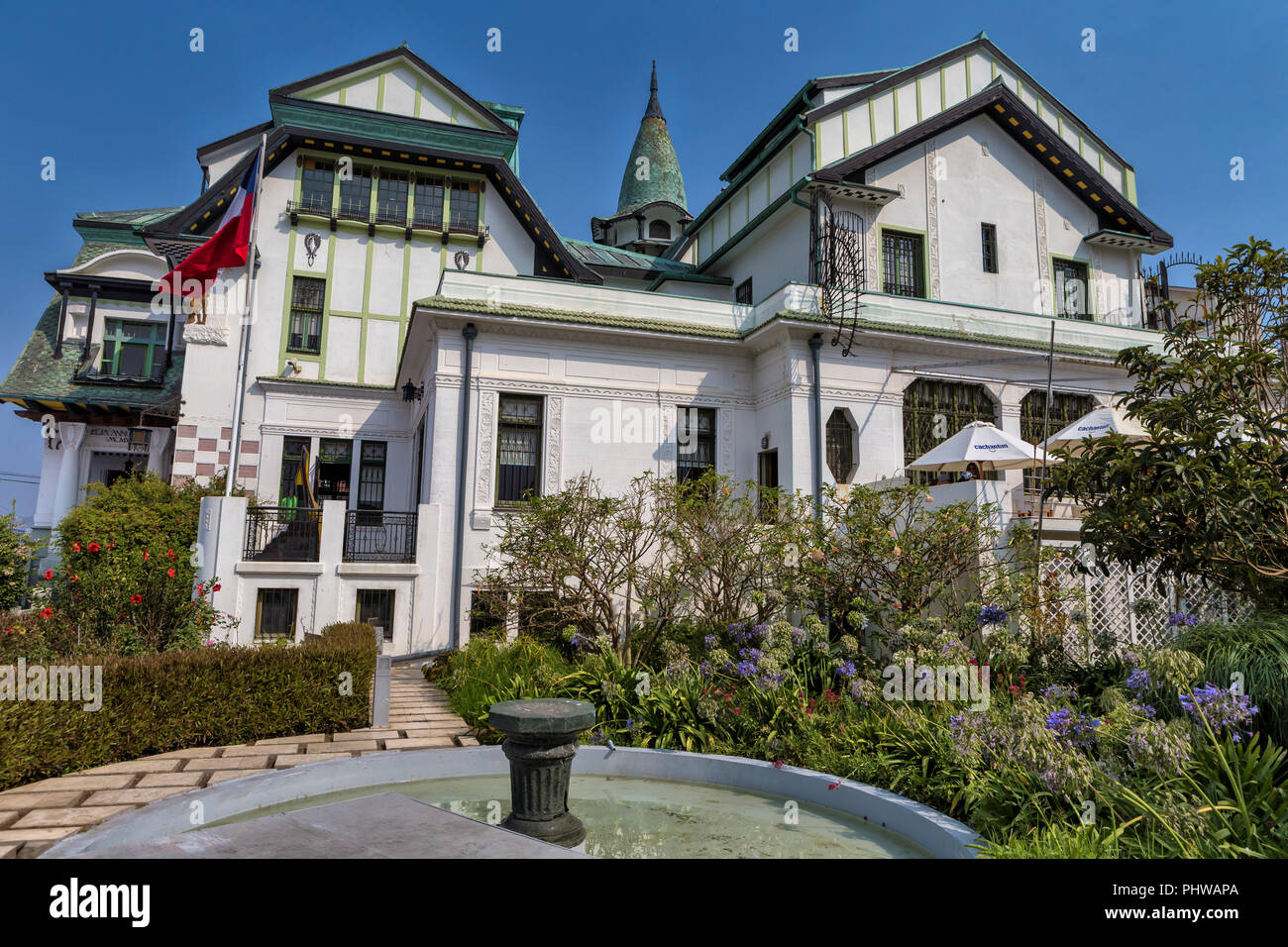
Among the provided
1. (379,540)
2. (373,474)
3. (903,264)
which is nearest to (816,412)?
(903,264)

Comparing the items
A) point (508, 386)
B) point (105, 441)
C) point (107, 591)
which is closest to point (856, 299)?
point (508, 386)

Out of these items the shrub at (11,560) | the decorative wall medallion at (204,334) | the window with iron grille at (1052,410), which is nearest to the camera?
the shrub at (11,560)

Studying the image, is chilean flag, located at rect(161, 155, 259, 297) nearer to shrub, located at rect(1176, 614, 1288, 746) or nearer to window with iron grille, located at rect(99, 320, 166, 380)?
window with iron grille, located at rect(99, 320, 166, 380)

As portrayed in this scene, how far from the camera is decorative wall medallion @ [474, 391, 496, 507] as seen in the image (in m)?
15.4

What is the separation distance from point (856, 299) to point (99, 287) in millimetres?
20636

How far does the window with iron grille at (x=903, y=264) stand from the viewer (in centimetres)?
1905

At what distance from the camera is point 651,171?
39.2 metres

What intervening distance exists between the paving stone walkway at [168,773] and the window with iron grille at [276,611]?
15.0 ft

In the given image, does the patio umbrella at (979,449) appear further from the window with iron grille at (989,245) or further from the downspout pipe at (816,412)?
the window with iron grille at (989,245)

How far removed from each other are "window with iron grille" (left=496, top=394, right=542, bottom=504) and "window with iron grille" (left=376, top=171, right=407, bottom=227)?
7747 mm

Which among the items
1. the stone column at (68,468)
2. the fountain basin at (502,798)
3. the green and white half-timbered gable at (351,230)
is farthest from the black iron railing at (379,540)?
the stone column at (68,468)

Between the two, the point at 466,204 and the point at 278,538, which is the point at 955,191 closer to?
the point at 466,204

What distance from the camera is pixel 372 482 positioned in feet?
65.8
